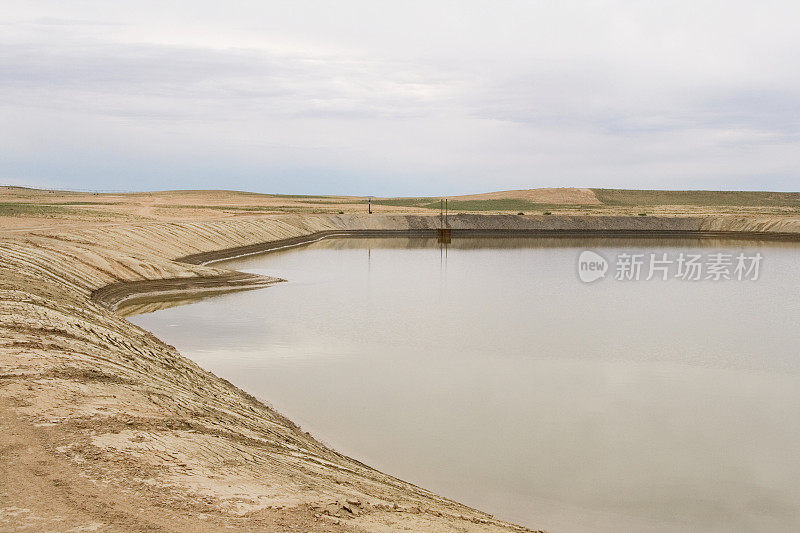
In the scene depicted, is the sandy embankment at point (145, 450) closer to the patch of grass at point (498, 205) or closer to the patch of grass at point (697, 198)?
the patch of grass at point (498, 205)

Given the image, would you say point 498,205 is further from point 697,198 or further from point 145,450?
point 145,450

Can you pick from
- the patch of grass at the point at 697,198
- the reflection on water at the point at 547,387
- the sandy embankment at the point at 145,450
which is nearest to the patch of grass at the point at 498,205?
the patch of grass at the point at 697,198

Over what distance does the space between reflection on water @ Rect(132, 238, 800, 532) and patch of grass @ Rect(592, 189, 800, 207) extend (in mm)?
113508

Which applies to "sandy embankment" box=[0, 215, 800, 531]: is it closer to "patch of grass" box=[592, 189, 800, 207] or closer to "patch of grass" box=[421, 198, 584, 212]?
"patch of grass" box=[421, 198, 584, 212]

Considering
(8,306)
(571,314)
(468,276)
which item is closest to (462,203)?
(468,276)

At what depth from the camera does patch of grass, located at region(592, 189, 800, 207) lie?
14075cm

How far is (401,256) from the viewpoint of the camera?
5312 cm

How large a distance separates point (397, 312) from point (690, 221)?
6717 cm

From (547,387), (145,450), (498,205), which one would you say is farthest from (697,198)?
(145,450)

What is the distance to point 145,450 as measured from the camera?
28.7 ft

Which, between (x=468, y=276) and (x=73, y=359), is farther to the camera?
(x=468, y=276)

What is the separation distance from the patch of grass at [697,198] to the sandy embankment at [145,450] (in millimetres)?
129800

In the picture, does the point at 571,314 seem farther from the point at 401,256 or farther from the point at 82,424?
the point at 401,256

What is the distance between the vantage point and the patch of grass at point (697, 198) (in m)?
141
